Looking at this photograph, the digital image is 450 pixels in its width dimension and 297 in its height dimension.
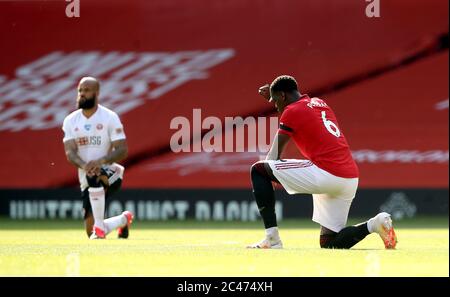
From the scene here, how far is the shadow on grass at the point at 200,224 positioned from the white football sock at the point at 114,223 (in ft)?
10.8

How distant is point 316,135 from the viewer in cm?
1012

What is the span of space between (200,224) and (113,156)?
488 cm

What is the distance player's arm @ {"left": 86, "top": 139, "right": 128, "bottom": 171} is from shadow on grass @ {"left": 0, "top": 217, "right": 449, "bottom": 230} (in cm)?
354

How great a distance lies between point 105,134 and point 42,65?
5966 mm

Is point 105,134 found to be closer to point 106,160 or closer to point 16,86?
point 106,160

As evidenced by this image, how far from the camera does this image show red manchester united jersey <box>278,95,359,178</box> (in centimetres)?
1007

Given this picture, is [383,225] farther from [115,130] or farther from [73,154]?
[73,154]

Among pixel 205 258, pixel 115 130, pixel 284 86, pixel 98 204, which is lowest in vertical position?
pixel 205 258

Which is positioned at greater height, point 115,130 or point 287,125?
point 115,130

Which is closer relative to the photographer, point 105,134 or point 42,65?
point 105,134

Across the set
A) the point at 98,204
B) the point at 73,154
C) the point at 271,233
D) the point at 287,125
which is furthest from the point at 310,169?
the point at 73,154

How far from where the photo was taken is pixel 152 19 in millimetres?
17984

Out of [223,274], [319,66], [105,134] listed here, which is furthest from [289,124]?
[319,66]

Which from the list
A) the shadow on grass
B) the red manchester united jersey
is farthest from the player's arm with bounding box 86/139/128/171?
the shadow on grass
